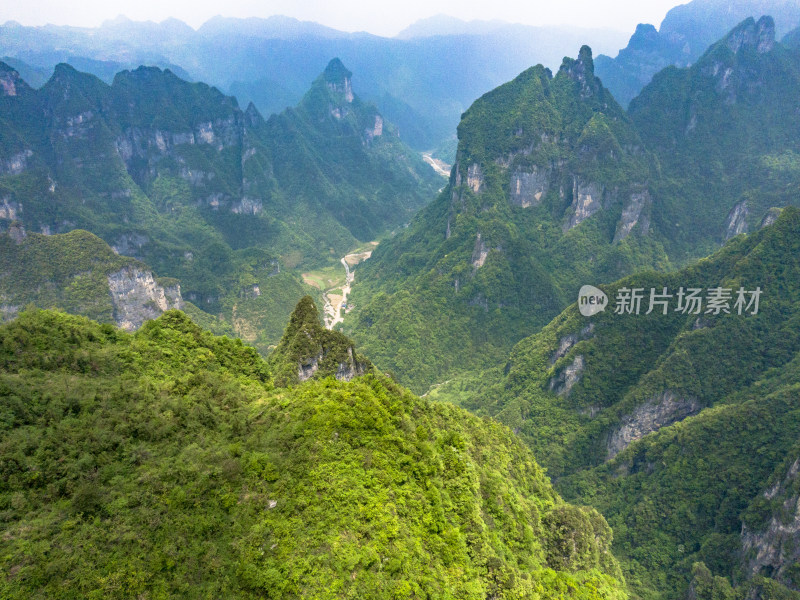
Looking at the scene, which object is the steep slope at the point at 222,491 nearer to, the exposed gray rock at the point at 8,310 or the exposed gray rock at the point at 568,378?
the exposed gray rock at the point at 568,378

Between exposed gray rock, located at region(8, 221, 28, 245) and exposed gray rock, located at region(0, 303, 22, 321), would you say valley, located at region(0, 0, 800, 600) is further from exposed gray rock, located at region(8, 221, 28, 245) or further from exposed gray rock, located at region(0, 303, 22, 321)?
exposed gray rock, located at region(8, 221, 28, 245)

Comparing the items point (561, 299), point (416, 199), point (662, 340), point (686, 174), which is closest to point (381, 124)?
point (416, 199)

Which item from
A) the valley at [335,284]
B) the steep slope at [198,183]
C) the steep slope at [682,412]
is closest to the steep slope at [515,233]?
the valley at [335,284]

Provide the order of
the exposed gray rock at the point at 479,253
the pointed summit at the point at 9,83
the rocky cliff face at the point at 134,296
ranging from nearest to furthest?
1. the rocky cliff face at the point at 134,296
2. the exposed gray rock at the point at 479,253
3. the pointed summit at the point at 9,83


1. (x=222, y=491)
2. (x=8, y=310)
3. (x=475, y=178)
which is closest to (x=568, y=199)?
(x=475, y=178)

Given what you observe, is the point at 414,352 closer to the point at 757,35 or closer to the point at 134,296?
the point at 134,296

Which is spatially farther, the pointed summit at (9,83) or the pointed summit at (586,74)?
the pointed summit at (586,74)
